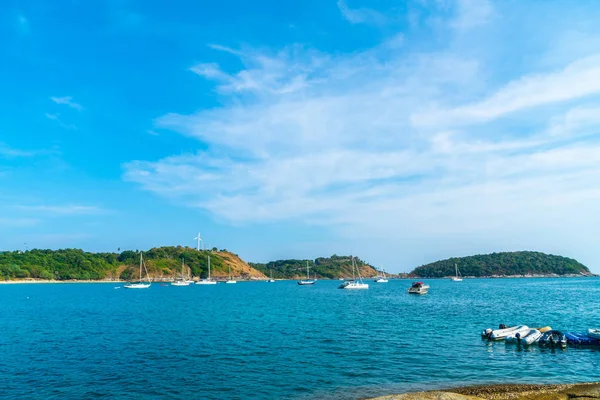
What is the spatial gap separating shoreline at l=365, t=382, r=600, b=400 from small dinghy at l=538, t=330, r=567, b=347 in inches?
692

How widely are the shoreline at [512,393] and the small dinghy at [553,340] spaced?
57.7ft

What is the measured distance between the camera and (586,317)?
66.0m

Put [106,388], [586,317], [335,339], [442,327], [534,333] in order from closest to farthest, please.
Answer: [106,388] < [534,333] < [335,339] < [442,327] < [586,317]

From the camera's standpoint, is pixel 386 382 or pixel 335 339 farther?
pixel 335 339

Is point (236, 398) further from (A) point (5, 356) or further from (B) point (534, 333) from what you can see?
(B) point (534, 333)

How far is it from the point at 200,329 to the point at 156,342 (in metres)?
11.0

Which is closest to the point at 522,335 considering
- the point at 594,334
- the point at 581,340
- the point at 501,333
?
the point at 501,333

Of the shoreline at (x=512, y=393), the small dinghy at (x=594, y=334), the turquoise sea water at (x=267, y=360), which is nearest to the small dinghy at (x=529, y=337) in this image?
the turquoise sea water at (x=267, y=360)

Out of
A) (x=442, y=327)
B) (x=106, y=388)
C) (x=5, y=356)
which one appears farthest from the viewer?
(x=442, y=327)

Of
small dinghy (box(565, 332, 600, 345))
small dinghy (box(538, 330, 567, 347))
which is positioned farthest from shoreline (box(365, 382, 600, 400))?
small dinghy (box(565, 332, 600, 345))

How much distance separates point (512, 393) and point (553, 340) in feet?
71.7

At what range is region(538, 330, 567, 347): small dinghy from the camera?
1607 inches

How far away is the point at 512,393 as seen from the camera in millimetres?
24156

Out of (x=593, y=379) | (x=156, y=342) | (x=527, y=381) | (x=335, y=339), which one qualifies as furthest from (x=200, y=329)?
(x=593, y=379)
